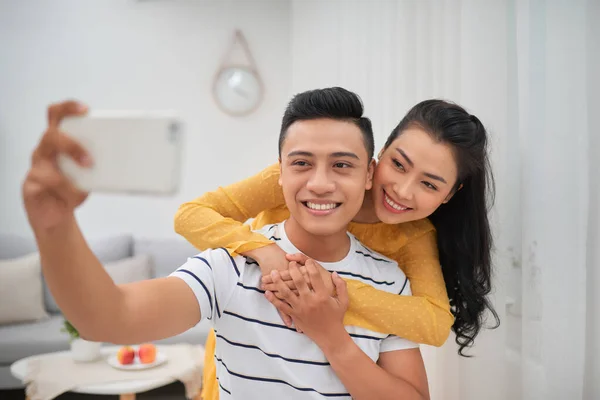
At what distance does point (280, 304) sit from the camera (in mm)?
981

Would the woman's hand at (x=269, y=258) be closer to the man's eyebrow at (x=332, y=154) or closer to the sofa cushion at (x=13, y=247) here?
the man's eyebrow at (x=332, y=154)

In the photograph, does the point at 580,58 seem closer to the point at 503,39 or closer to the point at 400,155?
the point at 503,39

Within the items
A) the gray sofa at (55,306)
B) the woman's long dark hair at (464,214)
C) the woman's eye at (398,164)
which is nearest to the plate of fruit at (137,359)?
the gray sofa at (55,306)

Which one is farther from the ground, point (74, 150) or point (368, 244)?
point (74, 150)

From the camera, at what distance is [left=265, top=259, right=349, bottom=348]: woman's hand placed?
3.18 feet

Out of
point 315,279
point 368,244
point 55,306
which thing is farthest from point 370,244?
point 55,306

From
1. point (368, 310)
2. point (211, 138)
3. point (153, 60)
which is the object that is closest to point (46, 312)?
point (211, 138)

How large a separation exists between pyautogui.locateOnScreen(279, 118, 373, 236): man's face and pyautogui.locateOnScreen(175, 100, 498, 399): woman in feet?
0.35

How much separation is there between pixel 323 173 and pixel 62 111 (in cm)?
58

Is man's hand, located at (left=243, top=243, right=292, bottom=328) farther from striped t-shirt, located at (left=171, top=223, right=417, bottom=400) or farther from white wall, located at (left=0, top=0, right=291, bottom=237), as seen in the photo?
white wall, located at (left=0, top=0, right=291, bottom=237)

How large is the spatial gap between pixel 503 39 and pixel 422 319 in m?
0.74

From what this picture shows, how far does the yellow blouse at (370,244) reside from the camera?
3.40 ft

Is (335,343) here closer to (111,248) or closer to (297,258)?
(297,258)

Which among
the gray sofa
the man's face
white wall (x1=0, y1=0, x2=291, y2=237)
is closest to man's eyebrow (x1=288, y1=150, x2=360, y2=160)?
the man's face
